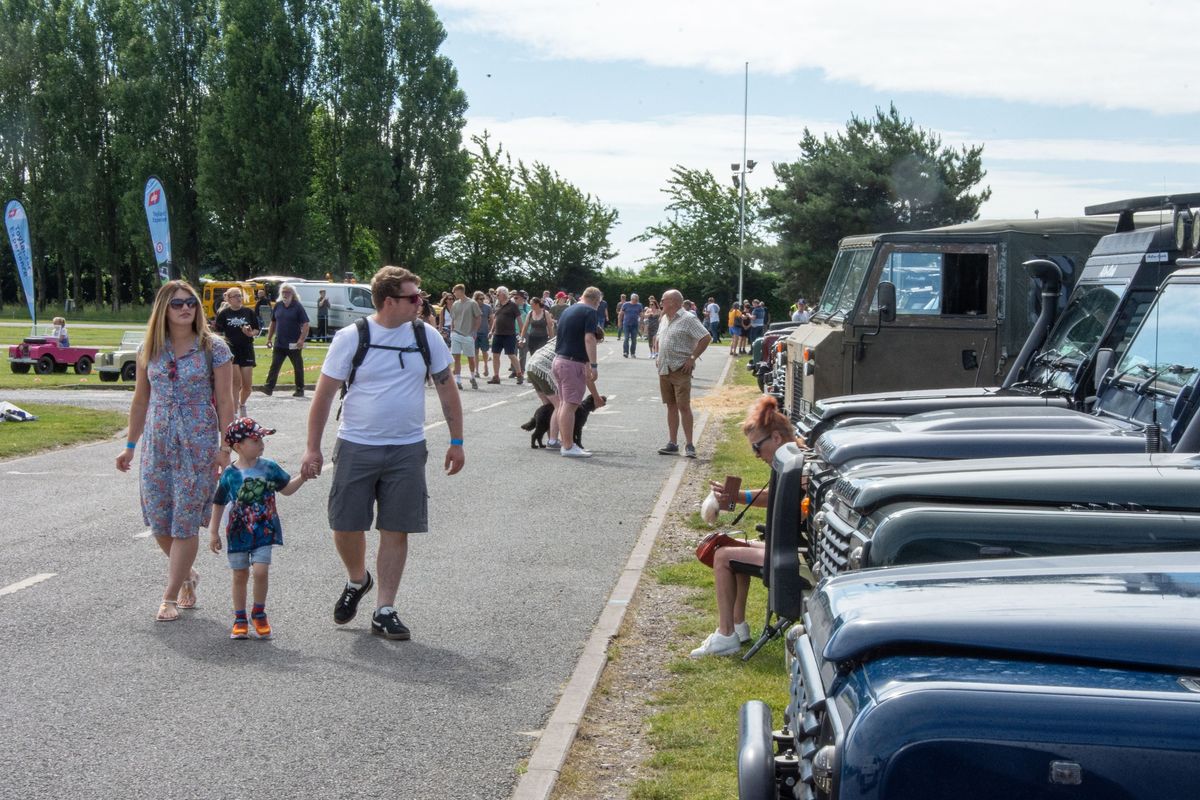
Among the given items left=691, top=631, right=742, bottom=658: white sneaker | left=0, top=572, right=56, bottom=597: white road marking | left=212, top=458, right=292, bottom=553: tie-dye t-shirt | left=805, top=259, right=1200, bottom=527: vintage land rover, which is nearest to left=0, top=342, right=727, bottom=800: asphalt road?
left=0, top=572, right=56, bottom=597: white road marking

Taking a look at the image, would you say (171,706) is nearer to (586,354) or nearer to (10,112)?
(586,354)

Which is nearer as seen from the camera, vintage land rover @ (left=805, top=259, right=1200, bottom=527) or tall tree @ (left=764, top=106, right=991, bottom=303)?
vintage land rover @ (left=805, top=259, right=1200, bottom=527)


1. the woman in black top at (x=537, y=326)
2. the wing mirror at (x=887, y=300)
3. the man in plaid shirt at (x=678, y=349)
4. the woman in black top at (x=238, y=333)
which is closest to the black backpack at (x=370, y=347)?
the wing mirror at (x=887, y=300)

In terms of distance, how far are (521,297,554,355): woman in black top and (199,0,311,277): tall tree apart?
39.6 m

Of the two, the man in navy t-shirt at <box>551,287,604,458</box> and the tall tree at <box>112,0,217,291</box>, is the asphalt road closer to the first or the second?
the man in navy t-shirt at <box>551,287,604,458</box>

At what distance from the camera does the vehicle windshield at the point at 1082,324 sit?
732 cm

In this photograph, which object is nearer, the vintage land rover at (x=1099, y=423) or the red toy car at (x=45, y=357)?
the vintage land rover at (x=1099, y=423)

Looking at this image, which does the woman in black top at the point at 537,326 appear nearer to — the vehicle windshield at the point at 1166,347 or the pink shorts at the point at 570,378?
the pink shorts at the point at 570,378

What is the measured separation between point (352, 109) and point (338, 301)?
20.6m

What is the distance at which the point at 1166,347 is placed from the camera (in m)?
5.89

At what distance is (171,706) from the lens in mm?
5707

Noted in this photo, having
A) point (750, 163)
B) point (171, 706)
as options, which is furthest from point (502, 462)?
point (750, 163)

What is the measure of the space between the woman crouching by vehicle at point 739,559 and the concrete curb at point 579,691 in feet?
1.80

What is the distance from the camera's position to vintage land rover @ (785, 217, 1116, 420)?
473 inches
